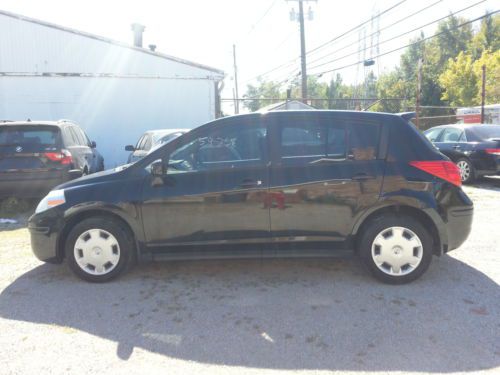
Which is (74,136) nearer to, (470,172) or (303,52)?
(470,172)

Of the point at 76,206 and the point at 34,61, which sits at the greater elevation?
the point at 34,61

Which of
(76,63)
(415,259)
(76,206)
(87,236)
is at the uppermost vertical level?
(76,63)

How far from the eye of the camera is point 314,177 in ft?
11.9

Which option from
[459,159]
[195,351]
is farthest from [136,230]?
[459,159]

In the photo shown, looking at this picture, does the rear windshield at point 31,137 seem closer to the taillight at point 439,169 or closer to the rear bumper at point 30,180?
the rear bumper at point 30,180

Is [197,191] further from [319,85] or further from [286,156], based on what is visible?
[319,85]

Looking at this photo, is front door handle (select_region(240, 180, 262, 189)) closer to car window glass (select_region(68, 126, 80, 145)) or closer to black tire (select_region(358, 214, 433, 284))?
black tire (select_region(358, 214, 433, 284))

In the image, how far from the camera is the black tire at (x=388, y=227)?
362cm

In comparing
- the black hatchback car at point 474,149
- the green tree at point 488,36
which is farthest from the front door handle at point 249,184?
the green tree at point 488,36

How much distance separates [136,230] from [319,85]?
3443 inches

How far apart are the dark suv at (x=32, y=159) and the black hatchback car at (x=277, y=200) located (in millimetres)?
3074

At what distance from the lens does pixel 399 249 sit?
362 centimetres

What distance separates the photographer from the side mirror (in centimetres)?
363

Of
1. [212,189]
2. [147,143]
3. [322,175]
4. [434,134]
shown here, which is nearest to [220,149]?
[212,189]
